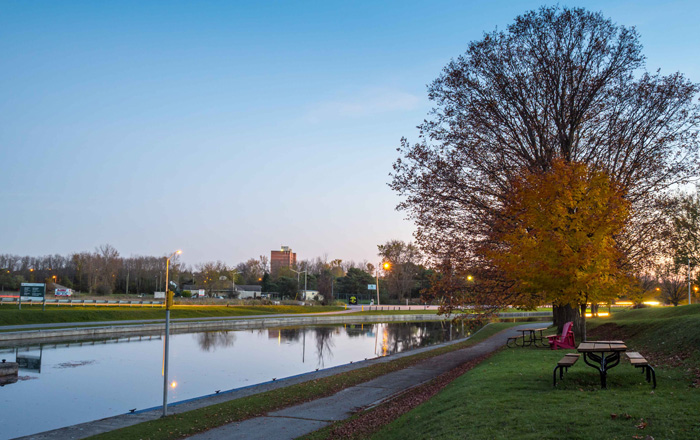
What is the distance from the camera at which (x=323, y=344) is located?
35.2m

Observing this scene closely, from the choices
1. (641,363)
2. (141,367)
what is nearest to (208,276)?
(141,367)

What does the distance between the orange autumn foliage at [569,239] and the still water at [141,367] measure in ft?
40.0

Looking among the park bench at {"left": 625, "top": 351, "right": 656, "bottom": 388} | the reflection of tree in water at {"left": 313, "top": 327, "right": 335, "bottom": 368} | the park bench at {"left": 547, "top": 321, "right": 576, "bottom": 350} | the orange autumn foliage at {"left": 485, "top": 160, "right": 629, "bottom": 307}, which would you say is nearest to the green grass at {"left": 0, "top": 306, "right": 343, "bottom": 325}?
the reflection of tree in water at {"left": 313, "top": 327, "right": 335, "bottom": 368}

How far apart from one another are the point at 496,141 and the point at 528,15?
5277 millimetres

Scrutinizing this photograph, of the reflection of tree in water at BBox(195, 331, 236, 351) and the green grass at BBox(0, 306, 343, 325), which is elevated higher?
the green grass at BBox(0, 306, 343, 325)

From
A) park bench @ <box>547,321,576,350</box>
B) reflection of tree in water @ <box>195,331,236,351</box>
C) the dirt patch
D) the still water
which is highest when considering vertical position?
park bench @ <box>547,321,576,350</box>

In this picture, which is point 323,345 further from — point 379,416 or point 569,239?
point 379,416

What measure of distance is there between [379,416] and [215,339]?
27070 millimetres

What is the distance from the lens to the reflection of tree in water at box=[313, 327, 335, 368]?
92.3ft

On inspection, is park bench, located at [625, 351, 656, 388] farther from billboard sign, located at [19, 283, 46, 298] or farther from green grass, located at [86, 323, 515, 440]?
billboard sign, located at [19, 283, 46, 298]

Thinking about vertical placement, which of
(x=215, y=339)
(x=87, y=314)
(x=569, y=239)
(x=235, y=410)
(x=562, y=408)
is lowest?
(x=215, y=339)

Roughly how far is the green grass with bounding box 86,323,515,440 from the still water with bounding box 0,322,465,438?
382 cm

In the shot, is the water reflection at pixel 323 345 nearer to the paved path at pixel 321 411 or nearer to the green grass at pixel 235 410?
the green grass at pixel 235 410

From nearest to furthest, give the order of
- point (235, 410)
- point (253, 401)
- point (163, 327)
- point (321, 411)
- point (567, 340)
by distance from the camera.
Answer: point (321, 411) < point (235, 410) < point (253, 401) < point (567, 340) < point (163, 327)
